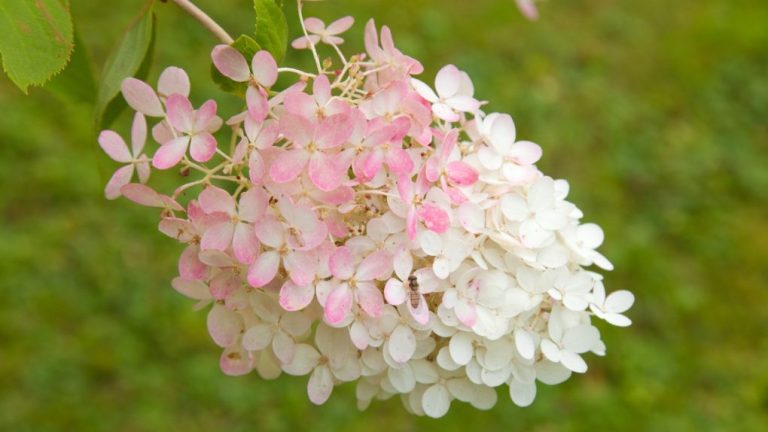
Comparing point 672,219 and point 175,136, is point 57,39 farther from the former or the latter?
point 672,219

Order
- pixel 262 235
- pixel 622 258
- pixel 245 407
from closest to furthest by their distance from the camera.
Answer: pixel 262 235
pixel 245 407
pixel 622 258

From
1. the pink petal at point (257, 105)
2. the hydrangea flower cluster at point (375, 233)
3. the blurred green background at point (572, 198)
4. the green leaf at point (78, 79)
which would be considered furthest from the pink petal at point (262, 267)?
the blurred green background at point (572, 198)

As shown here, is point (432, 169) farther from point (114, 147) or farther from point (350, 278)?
point (114, 147)

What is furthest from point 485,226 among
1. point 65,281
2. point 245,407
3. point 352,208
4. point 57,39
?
point 65,281

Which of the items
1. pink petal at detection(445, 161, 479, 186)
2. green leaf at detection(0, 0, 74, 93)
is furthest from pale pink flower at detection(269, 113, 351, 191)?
green leaf at detection(0, 0, 74, 93)

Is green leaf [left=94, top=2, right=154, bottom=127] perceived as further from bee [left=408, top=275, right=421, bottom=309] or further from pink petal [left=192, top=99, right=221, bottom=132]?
bee [left=408, top=275, right=421, bottom=309]

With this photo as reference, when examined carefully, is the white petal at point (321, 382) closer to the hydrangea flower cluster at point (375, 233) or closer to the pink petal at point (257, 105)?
the hydrangea flower cluster at point (375, 233)
